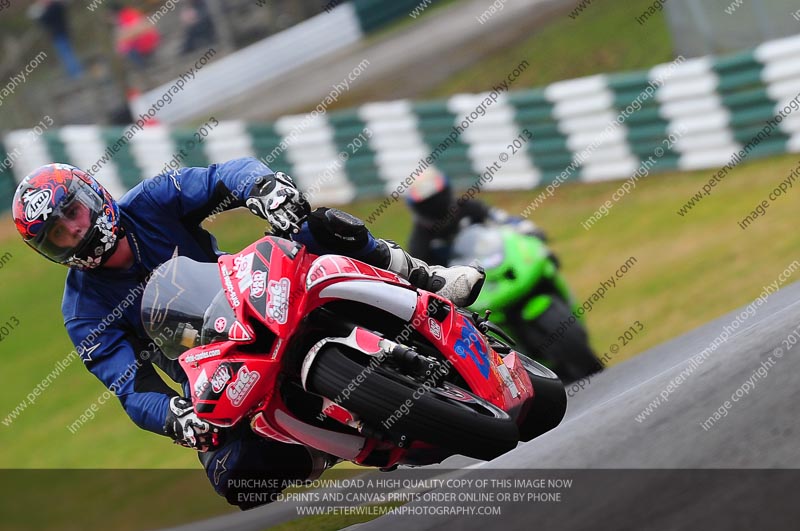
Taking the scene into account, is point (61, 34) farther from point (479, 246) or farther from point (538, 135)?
point (479, 246)

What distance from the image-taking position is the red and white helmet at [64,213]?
4.90m

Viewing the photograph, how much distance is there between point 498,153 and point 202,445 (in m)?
10.4

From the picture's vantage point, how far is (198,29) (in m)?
26.0

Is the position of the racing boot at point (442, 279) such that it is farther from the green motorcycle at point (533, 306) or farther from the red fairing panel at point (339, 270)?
the green motorcycle at point (533, 306)

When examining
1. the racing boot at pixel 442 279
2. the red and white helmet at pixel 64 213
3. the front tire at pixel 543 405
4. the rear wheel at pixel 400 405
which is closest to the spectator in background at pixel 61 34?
the red and white helmet at pixel 64 213

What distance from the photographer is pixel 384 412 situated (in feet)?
14.1

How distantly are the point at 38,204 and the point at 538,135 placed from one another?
32.8ft

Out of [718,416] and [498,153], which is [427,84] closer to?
[498,153]

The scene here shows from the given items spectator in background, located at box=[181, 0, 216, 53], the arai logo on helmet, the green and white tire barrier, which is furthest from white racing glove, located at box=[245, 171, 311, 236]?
spectator in background, located at box=[181, 0, 216, 53]

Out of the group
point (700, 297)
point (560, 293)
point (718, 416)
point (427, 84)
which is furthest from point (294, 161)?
point (718, 416)

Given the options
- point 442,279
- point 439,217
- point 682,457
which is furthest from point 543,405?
point 439,217

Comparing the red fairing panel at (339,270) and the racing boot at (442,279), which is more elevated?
the red fairing panel at (339,270)

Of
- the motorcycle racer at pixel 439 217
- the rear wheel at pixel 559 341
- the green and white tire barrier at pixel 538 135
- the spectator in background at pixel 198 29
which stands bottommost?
the green and white tire barrier at pixel 538 135

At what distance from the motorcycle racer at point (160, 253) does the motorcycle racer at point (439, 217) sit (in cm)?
282
